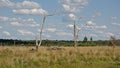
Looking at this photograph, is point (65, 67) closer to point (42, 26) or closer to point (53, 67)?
point (53, 67)

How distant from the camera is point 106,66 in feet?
72.9

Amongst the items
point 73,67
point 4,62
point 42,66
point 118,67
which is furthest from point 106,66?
point 4,62

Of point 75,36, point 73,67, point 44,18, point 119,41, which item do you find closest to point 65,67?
point 73,67

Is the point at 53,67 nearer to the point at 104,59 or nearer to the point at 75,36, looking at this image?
the point at 104,59

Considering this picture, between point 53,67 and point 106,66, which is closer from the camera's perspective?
point 53,67

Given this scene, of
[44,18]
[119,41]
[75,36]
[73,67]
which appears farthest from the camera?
[119,41]

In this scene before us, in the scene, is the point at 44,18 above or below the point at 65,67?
above

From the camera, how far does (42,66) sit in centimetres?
2102

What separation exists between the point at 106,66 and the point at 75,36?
95.6 ft

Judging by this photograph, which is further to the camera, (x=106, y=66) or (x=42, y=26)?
(x=42, y=26)

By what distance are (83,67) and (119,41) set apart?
39.4 meters

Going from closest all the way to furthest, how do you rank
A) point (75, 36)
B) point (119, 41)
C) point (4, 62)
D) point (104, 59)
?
point (4, 62), point (104, 59), point (75, 36), point (119, 41)

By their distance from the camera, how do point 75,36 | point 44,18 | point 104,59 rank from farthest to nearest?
point 75,36
point 44,18
point 104,59

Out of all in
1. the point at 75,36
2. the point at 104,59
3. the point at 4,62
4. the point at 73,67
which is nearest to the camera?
the point at 73,67
